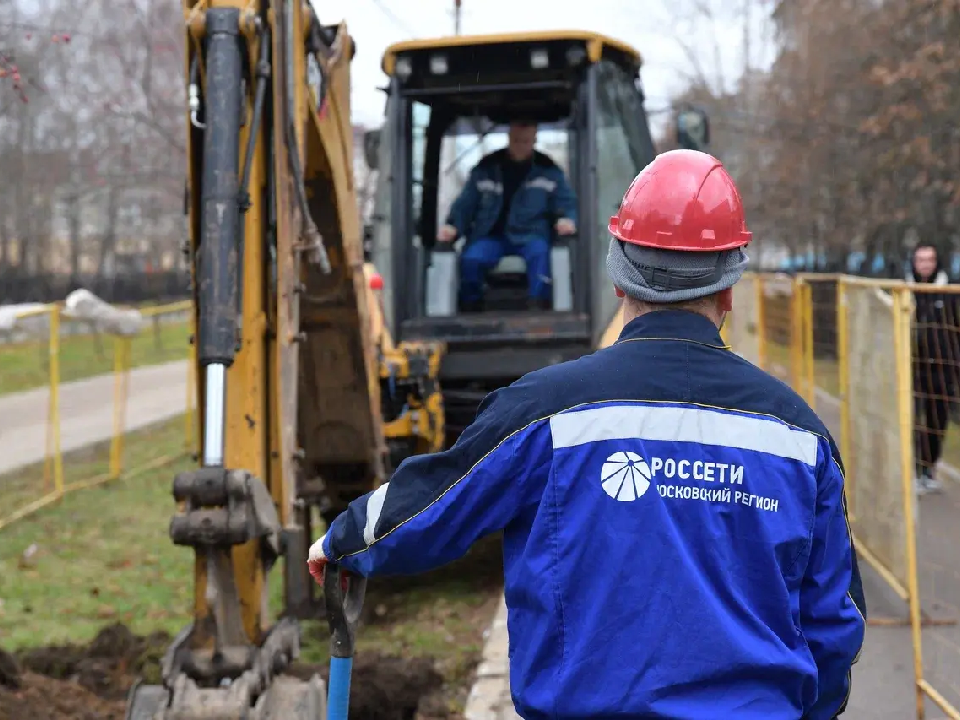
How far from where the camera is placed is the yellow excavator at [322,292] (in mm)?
3680

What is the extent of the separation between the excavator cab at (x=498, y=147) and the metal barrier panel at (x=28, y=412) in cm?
370

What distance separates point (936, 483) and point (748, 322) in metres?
6.28

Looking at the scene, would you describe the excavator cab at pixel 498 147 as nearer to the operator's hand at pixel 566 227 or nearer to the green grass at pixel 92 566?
the operator's hand at pixel 566 227

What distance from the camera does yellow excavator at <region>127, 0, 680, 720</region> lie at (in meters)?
3.68

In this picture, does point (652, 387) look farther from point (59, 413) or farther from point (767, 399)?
point (59, 413)

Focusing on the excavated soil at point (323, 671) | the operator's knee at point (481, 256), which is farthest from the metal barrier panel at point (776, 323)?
the excavated soil at point (323, 671)

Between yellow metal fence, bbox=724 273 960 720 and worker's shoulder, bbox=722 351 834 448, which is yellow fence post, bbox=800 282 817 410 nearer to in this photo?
yellow metal fence, bbox=724 273 960 720

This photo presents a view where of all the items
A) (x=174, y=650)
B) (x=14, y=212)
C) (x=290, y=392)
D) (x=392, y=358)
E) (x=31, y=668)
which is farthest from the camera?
(x=14, y=212)

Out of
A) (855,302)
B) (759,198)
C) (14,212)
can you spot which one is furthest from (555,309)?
(14,212)

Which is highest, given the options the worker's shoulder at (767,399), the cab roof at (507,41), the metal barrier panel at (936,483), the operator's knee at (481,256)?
the cab roof at (507,41)

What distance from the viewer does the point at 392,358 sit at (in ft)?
20.9

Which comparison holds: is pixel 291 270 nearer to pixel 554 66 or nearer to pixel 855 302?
pixel 554 66

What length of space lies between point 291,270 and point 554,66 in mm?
3082

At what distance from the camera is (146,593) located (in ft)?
23.2
